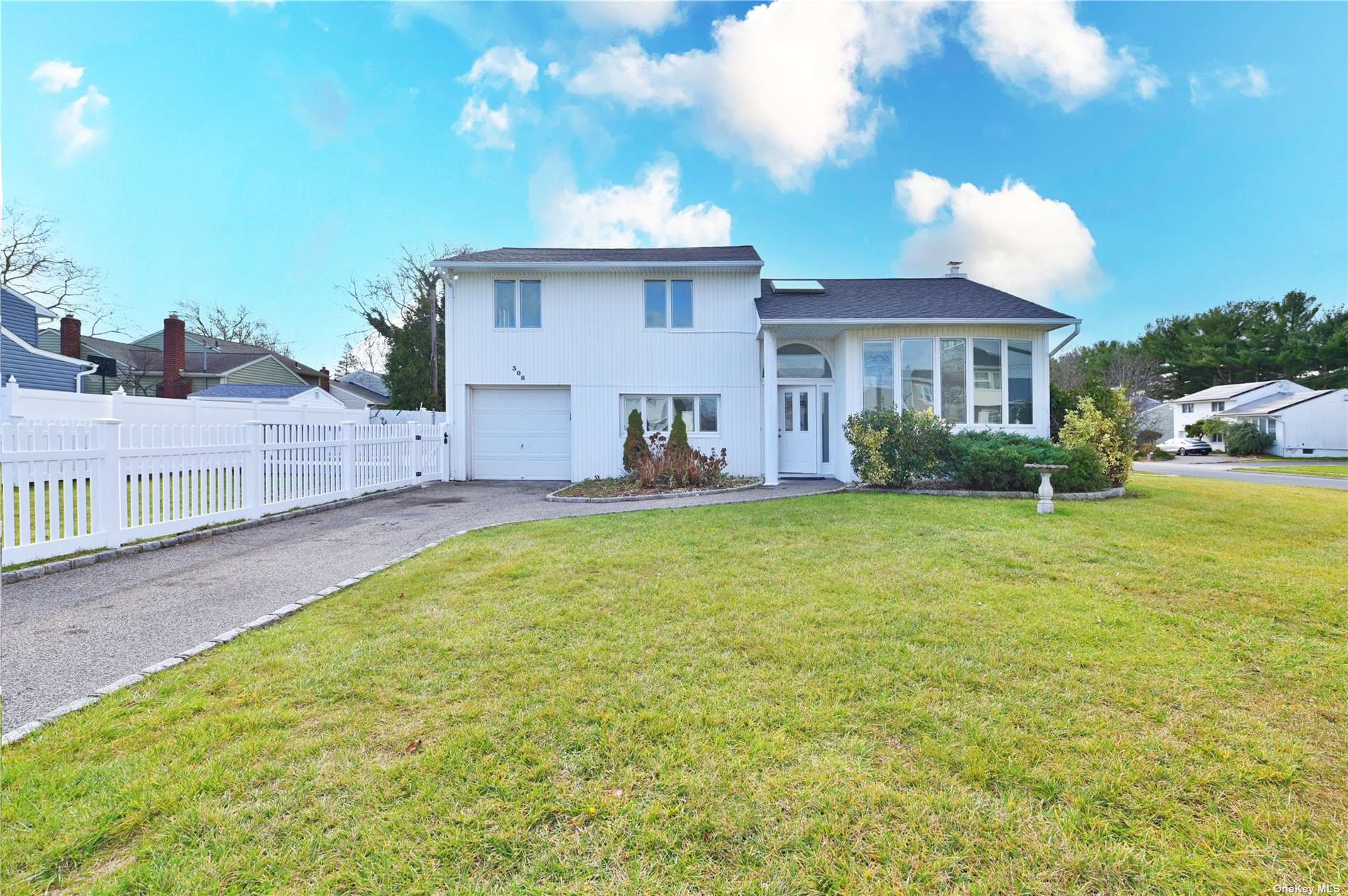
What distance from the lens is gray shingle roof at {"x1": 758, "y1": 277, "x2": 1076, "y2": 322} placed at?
11.0m

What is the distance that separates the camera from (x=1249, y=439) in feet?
99.3

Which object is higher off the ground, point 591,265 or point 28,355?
point 591,265

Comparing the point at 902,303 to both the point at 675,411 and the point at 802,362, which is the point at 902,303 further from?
the point at 675,411

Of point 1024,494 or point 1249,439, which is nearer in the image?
point 1024,494

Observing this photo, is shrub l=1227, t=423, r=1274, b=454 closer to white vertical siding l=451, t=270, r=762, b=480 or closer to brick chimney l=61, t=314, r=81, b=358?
white vertical siding l=451, t=270, r=762, b=480

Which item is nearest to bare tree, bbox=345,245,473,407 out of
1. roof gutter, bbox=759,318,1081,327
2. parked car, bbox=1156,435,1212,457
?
roof gutter, bbox=759,318,1081,327

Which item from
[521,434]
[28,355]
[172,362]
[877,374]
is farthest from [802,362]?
[172,362]

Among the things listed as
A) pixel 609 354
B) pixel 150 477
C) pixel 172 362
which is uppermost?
pixel 172 362

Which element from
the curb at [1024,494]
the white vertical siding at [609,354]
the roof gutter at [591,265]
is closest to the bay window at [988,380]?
the curb at [1024,494]

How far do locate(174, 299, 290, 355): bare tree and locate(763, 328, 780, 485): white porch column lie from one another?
116 feet

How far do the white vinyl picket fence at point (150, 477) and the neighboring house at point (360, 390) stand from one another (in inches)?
897

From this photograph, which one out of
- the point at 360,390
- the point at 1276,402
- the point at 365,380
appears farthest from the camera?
the point at 365,380

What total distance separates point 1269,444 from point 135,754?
4519 centimetres

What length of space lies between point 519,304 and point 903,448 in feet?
30.7
